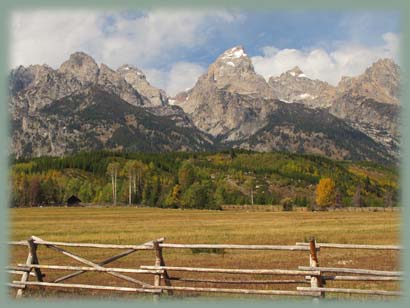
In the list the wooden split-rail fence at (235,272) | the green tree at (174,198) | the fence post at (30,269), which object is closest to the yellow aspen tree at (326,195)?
the green tree at (174,198)

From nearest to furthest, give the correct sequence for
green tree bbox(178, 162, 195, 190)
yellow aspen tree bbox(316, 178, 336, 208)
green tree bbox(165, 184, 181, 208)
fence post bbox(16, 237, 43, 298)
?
fence post bbox(16, 237, 43, 298), green tree bbox(165, 184, 181, 208), yellow aspen tree bbox(316, 178, 336, 208), green tree bbox(178, 162, 195, 190)

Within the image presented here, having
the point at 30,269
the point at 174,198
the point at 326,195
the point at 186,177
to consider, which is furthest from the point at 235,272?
the point at 186,177

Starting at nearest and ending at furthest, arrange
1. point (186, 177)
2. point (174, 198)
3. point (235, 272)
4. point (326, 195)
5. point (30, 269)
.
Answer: point (235, 272)
point (30, 269)
point (174, 198)
point (326, 195)
point (186, 177)

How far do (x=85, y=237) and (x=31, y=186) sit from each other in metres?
125

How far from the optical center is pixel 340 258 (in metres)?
29.4

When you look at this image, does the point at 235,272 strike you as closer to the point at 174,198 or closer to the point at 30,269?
the point at 30,269

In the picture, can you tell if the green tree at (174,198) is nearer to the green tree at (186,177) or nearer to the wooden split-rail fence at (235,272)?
the green tree at (186,177)

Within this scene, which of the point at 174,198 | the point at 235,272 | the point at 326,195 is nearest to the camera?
the point at 235,272

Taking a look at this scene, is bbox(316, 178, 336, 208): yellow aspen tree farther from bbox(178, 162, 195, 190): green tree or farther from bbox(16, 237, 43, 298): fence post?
bbox(16, 237, 43, 298): fence post

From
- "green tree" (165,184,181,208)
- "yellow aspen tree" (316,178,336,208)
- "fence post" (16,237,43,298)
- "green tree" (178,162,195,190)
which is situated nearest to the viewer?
"fence post" (16,237,43,298)

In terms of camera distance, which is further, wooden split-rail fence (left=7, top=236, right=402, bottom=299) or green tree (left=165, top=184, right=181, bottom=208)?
green tree (left=165, top=184, right=181, bottom=208)

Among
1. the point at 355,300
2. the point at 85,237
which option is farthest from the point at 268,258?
the point at 85,237

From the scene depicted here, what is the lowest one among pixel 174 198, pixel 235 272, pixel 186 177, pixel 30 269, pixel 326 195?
pixel 30 269

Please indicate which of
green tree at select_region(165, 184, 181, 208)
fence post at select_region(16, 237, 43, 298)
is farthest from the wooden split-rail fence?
green tree at select_region(165, 184, 181, 208)
